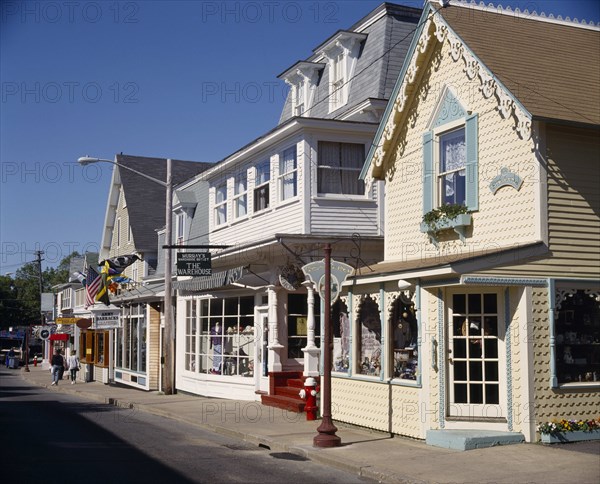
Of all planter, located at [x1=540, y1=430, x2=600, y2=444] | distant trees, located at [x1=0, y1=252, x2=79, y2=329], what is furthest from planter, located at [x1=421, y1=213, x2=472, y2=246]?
distant trees, located at [x1=0, y1=252, x2=79, y2=329]

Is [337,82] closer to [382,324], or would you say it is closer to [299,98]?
[299,98]

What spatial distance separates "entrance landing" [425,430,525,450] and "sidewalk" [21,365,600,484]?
14 centimetres

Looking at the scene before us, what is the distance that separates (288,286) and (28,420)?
7.04 m

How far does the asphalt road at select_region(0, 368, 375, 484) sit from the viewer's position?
11.3 m

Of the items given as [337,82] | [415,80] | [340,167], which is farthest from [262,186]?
[415,80]

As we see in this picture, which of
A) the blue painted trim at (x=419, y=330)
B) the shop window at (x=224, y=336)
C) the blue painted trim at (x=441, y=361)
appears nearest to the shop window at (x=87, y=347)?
the shop window at (x=224, y=336)

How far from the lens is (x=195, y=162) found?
4181cm

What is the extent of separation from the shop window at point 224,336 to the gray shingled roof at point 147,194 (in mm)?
11299

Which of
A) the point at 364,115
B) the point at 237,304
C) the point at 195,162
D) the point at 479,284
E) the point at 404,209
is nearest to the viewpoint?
the point at 479,284

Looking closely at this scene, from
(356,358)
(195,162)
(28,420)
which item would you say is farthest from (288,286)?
(195,162)

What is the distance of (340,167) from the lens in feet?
67.1

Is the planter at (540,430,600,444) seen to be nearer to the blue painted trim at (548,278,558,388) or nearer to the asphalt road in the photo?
the blue painted trim at (548,278,558,388)

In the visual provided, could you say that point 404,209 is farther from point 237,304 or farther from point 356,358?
point 237,304

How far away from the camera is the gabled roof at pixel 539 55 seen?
13.6m
